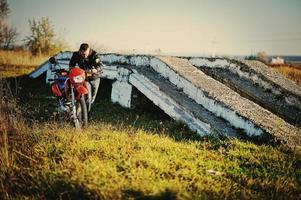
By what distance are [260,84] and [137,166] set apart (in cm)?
566

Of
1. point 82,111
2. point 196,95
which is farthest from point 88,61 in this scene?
point 196,95

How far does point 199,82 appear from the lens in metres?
7.86

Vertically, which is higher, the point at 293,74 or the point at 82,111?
the point at 293,74

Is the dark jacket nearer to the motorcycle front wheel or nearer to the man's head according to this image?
the man's head

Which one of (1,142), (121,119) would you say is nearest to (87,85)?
(121,119)

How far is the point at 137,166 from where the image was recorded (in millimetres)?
4570

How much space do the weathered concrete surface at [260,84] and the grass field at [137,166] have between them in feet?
8.73

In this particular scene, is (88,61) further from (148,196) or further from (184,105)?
(148,196)

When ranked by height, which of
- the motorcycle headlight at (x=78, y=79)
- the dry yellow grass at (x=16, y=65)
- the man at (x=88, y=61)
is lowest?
the dry yellow grass at (x=16, y=65)

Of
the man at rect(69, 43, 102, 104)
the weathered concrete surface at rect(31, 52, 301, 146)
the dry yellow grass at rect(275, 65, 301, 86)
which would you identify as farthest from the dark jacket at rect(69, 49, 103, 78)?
the dry yellow grass at rect(275, 65, 301, 86)

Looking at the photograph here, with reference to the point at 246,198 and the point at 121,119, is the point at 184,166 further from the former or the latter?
the point at 121,119

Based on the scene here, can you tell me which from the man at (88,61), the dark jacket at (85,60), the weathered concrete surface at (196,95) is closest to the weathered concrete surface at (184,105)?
the weathered concrete surface at (196,95)

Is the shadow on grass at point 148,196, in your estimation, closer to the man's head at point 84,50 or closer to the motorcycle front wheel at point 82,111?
the motorcycle front wheel at point 82,111

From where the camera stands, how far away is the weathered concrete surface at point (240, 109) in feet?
20.0
